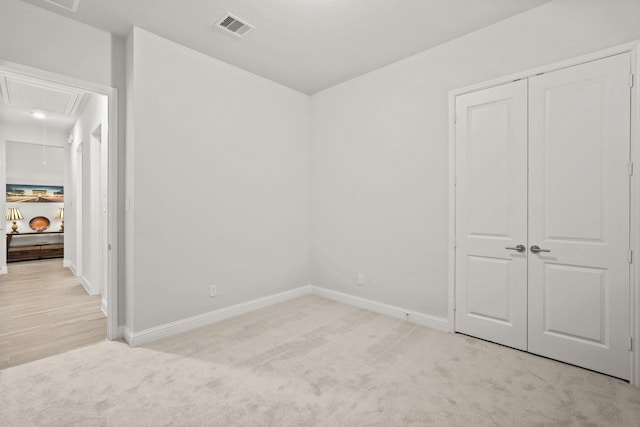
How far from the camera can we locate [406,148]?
131 inches

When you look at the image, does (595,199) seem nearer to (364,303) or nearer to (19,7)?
(364,303)

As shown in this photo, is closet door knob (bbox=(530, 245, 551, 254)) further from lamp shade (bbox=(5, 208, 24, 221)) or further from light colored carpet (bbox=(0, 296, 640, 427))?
lamp shade (bbox=(5, 208, 24, 221))

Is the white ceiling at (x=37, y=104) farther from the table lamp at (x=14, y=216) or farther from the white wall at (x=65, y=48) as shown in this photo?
the table lamp at (x=14, y=216)

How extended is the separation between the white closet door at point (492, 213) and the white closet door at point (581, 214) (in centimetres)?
9

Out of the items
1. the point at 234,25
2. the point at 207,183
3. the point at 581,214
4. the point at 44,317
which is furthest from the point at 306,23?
the point at 44,317

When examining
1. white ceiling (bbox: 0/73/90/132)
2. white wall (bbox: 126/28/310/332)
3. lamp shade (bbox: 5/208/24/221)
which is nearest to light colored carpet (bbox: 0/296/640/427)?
white wall (bbox: 126/28/310/332)

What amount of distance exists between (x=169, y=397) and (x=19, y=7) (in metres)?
3.11

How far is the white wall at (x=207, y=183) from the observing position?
2807 mm

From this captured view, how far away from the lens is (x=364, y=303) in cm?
371

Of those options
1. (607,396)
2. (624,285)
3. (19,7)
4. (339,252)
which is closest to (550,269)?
(624,285)

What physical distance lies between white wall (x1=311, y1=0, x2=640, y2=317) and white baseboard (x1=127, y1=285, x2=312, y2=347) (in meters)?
0.68

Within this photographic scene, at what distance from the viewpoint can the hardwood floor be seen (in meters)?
2.68

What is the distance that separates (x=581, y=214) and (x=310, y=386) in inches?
93.3

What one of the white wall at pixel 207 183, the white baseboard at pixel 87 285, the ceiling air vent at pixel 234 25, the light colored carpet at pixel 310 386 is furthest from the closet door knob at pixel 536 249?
the white baseboard at pixel 87 285
